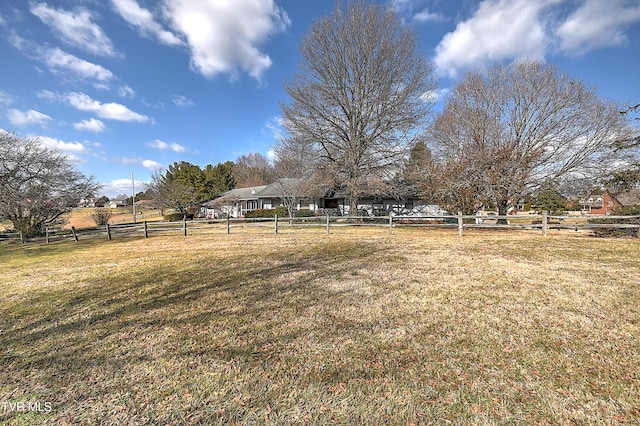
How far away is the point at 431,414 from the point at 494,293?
3.08 metres

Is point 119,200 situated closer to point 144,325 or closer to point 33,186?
point 33,186

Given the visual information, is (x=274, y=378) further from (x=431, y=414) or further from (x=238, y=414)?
(x=431, y=414)

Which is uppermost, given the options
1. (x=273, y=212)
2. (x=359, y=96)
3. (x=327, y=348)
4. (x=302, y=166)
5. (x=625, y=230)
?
(x=359, y=96)

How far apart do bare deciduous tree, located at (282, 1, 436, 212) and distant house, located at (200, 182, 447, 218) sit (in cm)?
455

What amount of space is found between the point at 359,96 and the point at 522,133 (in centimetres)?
998

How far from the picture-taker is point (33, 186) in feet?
52.5

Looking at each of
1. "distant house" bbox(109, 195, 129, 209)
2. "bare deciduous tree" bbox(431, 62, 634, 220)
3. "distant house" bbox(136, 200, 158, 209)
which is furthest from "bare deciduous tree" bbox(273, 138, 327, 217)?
"distant house" bbox(109, 195, 129, 209)

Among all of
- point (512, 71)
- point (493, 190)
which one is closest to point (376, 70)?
point (512, 71)

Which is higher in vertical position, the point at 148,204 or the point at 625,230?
the point at 148,204

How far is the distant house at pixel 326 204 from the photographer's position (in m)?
24.9

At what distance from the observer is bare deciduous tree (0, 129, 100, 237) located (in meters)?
15.0

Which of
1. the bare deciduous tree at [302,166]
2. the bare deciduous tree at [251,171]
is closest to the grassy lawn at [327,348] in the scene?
the bare deciduous tree at [302,166]

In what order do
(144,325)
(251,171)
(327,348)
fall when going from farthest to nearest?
1. (251,171)
2. (144,325)
3. (327,348)

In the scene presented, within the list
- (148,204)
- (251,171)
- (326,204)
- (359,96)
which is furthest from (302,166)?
(251,171)
